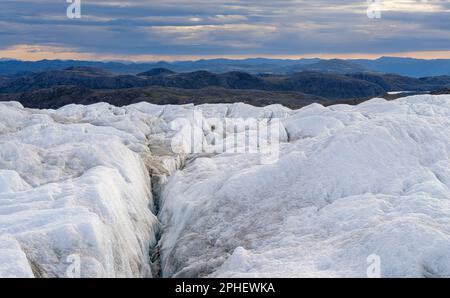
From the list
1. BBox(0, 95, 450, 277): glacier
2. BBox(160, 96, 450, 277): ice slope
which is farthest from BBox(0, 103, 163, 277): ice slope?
BBox(160, 96, 450, 277): ice slope

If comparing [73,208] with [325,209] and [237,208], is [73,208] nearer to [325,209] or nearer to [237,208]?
[237,208]

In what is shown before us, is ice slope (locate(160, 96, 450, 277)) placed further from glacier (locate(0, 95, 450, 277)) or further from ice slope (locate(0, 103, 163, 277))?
ice slope (locate(0, 103, 163, 277))

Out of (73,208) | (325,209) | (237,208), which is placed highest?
(73,208)

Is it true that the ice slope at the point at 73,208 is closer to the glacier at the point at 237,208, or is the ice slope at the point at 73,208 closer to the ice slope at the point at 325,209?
the glacier at the point at 237,208

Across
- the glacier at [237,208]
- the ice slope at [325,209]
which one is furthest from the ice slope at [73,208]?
the ice slope at [325,209]

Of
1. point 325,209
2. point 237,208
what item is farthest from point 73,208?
point 325,209
